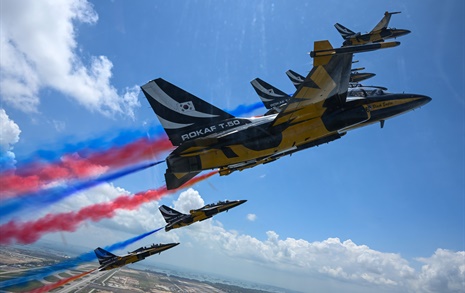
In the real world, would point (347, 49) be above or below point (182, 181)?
above

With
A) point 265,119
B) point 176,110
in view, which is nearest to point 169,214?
point 176,110

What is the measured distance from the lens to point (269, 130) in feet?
48.9

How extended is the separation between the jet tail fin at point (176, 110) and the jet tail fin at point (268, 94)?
54.4ft

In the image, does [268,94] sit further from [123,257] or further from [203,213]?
[123,257]

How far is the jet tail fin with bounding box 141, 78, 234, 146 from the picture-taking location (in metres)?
14.7

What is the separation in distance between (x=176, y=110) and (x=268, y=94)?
1843 centimetres

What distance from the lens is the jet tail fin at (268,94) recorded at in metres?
30.8

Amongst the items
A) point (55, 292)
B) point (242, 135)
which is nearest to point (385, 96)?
point (242, 135)

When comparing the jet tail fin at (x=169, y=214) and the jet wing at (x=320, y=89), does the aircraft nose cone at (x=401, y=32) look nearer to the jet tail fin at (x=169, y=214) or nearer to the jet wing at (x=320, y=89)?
the jet wing at (x=320, y=89)

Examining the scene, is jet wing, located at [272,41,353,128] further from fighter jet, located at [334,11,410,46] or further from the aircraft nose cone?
the aircraft nose cone

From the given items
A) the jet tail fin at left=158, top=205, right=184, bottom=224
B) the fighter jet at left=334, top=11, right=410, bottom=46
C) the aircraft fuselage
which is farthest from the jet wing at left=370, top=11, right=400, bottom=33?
the jet tail fin at left=158, top=205, right=184, bottom=224

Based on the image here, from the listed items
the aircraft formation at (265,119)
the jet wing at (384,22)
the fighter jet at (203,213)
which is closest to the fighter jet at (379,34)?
the jet wing at (384,22)

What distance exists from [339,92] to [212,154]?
792 cm

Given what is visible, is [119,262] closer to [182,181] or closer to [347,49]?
[182,181]
